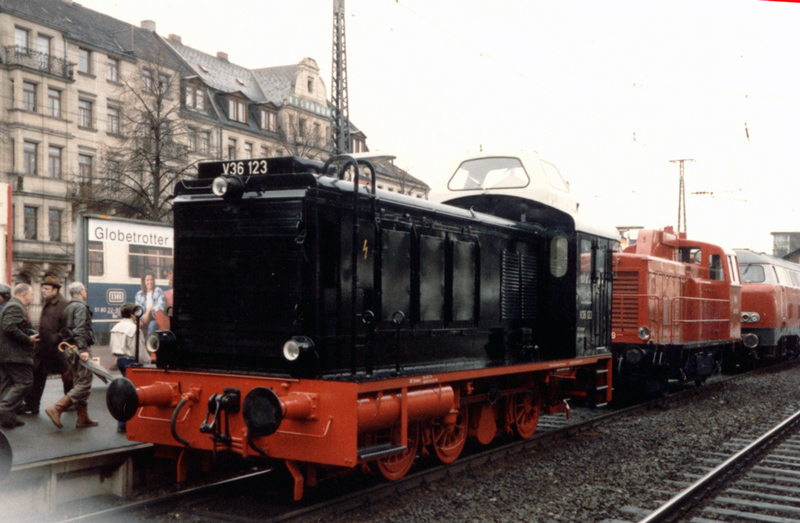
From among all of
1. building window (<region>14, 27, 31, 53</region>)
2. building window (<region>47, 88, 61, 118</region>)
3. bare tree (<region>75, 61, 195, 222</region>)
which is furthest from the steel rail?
bare tree (<region>75, 61, 195, 222</region>)

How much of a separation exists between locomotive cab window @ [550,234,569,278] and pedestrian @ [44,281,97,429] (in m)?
5.67

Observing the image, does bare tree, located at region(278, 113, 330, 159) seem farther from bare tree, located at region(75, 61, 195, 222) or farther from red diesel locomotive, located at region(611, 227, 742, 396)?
red diesel locomotive, located at region(611, 227, 742, 396)

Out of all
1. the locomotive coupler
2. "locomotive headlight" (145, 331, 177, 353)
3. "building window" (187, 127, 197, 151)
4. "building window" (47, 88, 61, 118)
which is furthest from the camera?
"building window" (187, 127, 197, 151)

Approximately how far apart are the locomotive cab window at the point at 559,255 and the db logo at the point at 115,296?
305 inches

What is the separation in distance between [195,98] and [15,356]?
15.2 metres

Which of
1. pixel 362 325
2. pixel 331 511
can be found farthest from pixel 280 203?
pixel 331 511

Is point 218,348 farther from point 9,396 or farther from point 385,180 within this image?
point 385,180

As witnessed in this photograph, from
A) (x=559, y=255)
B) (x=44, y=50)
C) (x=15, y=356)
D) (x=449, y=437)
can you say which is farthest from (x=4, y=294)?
(x=559, y=255)

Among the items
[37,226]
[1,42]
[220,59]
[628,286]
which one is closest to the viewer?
[1,42]

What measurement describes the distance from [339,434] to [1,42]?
17.0 feet

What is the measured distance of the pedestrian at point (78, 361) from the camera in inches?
311

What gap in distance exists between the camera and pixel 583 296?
957 centimetres

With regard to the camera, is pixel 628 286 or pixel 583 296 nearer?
pixel 583 296

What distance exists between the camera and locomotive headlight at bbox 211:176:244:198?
601 centimetres
